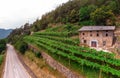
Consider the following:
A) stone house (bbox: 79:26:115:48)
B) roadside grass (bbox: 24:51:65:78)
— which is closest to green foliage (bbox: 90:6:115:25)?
stone house (bbox: 79:26:115:48)

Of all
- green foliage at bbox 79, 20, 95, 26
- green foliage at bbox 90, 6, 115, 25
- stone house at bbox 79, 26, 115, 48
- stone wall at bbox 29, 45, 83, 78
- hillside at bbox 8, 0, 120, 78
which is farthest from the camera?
green foliage at bbox 79, 20, 95, 26

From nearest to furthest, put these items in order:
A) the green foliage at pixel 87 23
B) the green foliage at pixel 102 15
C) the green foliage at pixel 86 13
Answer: the green foliage at pixel 102 15
the green foliage at pixel 87 23
the green foliage at pixel 86 13

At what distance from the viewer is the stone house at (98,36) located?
6223cm

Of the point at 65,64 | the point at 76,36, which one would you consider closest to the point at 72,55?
the point at 65,64

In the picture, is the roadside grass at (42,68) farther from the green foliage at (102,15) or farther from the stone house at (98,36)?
the green foliage at (102,15)

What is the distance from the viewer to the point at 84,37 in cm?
6819

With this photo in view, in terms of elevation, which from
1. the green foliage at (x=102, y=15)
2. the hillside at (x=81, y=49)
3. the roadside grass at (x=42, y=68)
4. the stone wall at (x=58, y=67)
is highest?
the green foliage at (x=102, y=15)

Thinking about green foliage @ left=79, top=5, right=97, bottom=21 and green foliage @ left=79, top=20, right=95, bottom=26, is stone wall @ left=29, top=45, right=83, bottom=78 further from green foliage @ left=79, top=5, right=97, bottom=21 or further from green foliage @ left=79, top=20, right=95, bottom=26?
→ green foliage @ left=79, top=5, right=97, bottom=21

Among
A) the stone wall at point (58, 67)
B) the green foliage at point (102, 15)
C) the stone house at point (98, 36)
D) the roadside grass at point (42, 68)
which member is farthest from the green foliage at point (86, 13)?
the stone wall at point (58, 67)

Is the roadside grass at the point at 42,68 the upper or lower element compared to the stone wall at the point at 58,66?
lower

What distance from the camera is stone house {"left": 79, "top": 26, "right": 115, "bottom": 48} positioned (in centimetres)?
6223

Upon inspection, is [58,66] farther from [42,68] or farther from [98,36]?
[98,36]

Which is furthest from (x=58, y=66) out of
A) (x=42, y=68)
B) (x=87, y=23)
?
(x=87, y=23)

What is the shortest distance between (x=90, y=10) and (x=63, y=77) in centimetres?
4890
